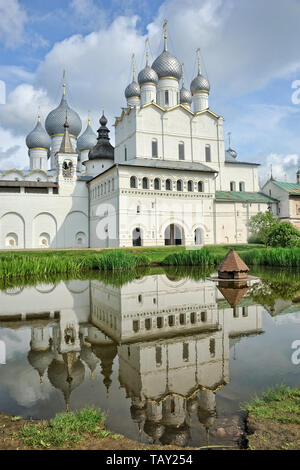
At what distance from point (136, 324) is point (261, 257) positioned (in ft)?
41.0

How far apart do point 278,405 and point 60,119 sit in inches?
1487

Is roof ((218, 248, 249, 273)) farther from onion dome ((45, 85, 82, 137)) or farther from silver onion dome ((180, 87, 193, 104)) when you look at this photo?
onion dome ((45, 85, 82, 137))

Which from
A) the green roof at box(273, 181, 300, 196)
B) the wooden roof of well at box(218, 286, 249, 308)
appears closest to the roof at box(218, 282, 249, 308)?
the wooden roof of well at box(218, 286, 249, 308)

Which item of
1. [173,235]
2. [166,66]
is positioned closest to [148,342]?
[173,235]

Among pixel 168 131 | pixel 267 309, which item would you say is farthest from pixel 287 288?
pixel 168 131

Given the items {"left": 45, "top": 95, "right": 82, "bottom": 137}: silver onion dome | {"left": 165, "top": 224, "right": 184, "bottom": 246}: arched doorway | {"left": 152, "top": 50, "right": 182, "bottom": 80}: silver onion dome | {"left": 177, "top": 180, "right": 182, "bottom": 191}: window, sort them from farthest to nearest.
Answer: {"left": 45, "top": 95, "right": 82, "bottom": 137}: silver onion dome < {"left": 152, "top": 50, "right": 182, "bottom": 80}: silver onion dome < {"left": 165, "top": 224, "right": 184, "bottom": 246}: arched doorway < {"left": 177, "top": 180, "right": 182, "bottom": 191}: window

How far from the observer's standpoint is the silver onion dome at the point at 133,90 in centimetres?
3347

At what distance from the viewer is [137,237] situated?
2745 cm

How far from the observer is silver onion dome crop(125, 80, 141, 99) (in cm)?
3347

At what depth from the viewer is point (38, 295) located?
354 inches

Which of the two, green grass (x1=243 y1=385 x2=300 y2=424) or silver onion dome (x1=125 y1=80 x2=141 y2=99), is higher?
silver onion dome (x1=125 y1=80 x2=141 y2=99)

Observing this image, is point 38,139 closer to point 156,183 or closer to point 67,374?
point 156,183

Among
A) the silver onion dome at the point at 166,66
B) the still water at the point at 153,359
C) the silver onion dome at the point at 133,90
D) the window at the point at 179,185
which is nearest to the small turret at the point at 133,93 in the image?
the silver onion dome at the point at 133,90

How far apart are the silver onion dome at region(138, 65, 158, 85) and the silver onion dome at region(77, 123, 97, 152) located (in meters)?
12.7
